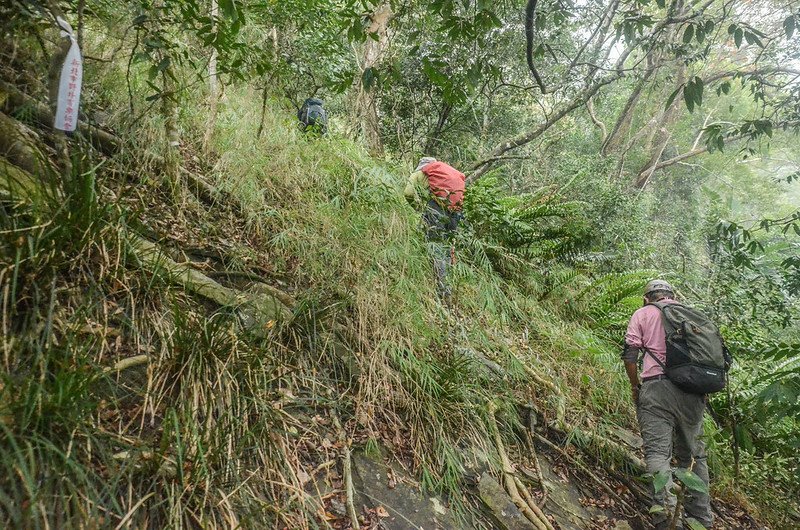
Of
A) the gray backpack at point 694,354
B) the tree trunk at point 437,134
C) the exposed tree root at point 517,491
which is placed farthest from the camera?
the tree trunk at point 437,134

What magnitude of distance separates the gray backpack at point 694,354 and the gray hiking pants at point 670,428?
0.41ft

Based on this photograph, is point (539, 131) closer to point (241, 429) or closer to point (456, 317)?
point (456, 317)

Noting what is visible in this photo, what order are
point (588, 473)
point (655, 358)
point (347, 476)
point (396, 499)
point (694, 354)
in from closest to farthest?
1. point (347, 476)
2. point (396, 499)
3. point (694, 354)
4. point (588, 473)
5. point (655, 358)

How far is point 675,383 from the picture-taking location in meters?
3.55

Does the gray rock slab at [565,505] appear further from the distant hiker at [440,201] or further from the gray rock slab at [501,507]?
the distant hiker at [440,201]

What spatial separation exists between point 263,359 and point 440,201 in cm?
257

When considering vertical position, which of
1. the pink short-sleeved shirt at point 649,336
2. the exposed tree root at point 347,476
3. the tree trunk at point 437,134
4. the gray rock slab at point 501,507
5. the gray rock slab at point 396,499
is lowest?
the gray rock slab at point 501,507

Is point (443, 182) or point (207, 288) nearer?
point (207, 288)

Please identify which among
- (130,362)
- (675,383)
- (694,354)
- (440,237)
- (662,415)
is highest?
(440,237)

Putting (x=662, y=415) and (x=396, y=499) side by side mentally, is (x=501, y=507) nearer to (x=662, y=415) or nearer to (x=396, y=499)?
(x=396, y=499)

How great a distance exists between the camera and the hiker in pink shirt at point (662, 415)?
3.52 m

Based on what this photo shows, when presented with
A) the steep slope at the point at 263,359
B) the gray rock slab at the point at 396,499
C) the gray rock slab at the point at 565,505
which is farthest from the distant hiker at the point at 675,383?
the gray rock slab at the point at 396,499

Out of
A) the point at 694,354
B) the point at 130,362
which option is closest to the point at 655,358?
the point at 694,354

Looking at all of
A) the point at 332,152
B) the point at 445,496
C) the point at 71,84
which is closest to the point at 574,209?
the point at 332,152
